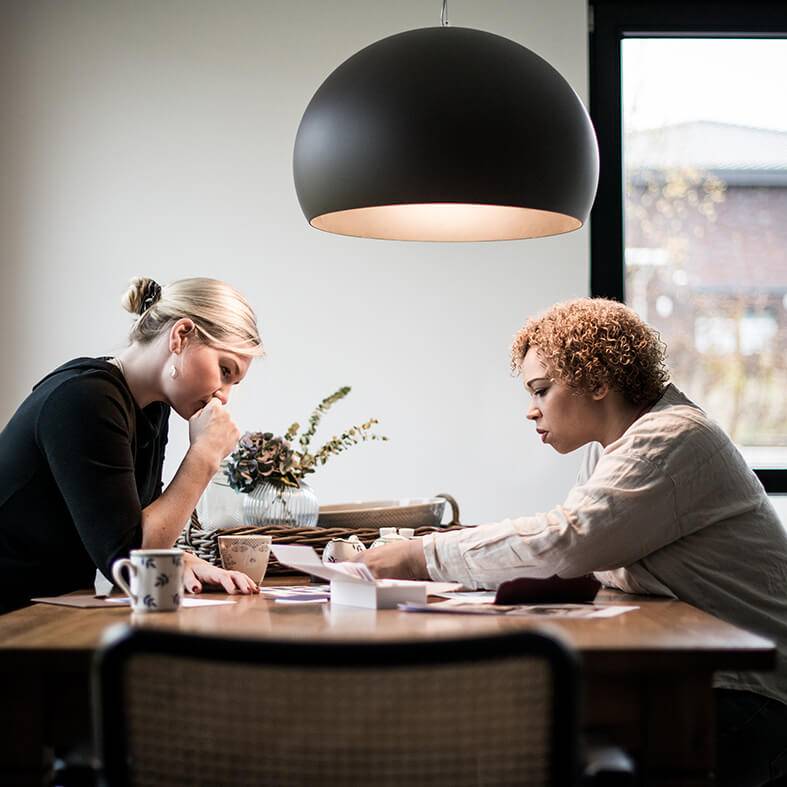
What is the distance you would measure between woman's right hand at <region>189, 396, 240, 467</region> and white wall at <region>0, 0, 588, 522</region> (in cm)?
129

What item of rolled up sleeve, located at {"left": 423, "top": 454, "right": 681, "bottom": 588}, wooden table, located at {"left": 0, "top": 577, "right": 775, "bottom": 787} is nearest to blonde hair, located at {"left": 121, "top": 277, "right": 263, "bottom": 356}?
rolled up sleeve, located at {"left": 423, "top": 454, "right": 681, "bottom": 588}

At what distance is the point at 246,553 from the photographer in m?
1.92

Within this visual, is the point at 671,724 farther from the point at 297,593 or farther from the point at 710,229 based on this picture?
the point at 710,229

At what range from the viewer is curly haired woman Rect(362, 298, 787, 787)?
1711 mm

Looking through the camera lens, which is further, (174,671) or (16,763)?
(16,763)

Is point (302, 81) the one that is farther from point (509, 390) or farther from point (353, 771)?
point (353, 771)

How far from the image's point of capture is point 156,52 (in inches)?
136

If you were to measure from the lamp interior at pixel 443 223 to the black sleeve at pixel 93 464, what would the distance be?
1.65 ft

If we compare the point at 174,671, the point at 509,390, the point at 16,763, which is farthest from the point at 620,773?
the point at 509,390

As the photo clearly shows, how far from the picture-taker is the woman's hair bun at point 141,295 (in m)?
2.19

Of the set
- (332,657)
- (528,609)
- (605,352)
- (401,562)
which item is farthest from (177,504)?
(332,657)

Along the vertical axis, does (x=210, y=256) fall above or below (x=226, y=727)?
above

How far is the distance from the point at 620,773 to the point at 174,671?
1.84 feet

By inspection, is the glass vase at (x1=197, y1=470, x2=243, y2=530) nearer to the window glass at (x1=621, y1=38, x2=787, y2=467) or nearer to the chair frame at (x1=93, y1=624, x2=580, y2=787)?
the chair frame at (x1=93, y1=624, x2=580, y2=787)
